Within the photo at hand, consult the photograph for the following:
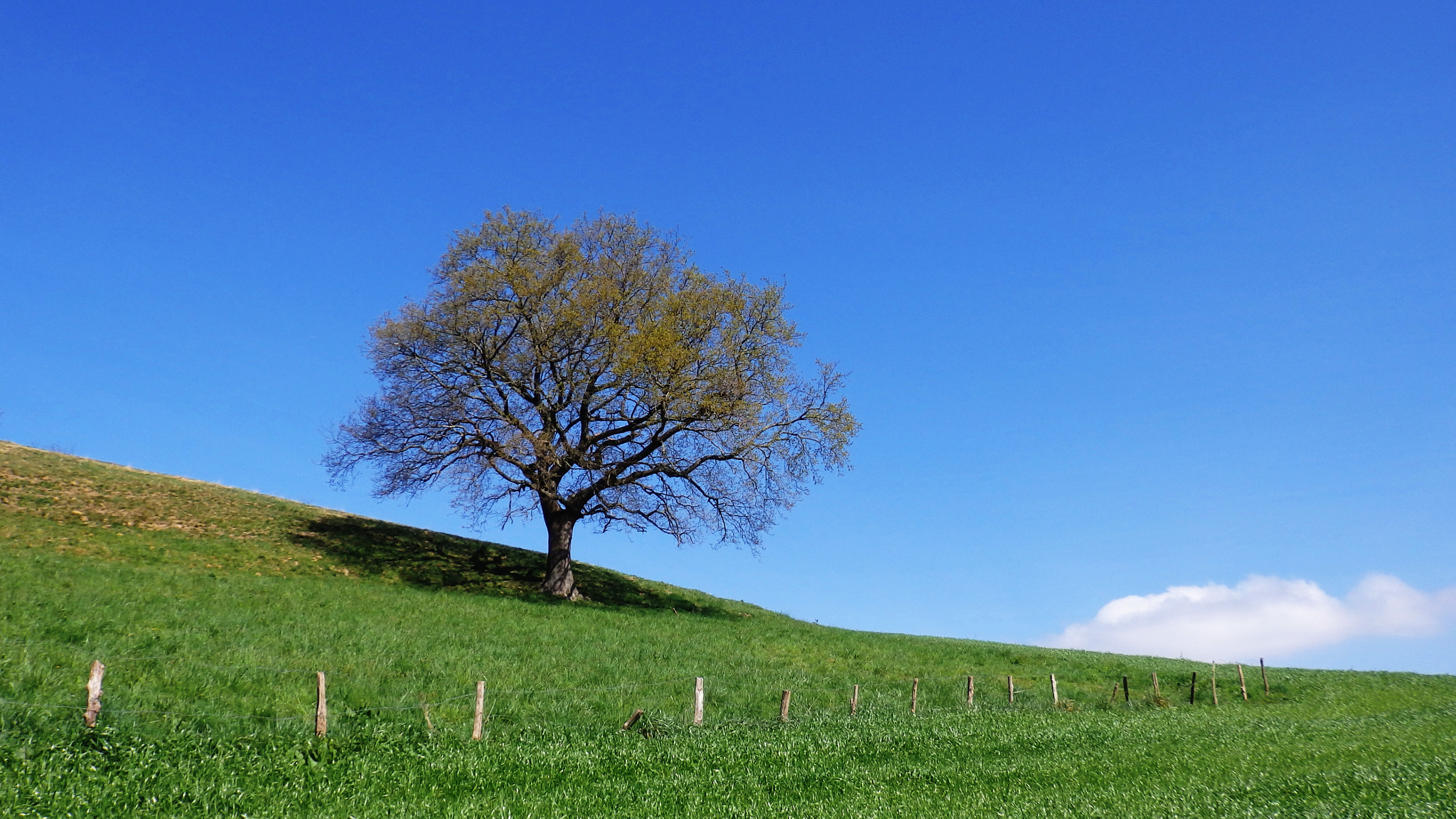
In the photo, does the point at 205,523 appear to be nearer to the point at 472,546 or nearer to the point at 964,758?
the point at 472,546

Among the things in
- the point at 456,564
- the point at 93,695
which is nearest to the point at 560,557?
→ the point at 456,564

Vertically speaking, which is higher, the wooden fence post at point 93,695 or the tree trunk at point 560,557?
the tree trunk at point 560,557

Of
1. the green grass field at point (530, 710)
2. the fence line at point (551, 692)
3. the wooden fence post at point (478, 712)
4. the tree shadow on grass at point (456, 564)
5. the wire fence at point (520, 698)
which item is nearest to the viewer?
the green grass field at point (530, 710)

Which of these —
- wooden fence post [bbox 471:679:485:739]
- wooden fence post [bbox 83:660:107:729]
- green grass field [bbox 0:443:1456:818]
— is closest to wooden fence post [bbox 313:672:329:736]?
green grass field [bbox 0:443:1456:818]

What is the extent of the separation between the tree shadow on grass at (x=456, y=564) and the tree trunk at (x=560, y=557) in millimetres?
798

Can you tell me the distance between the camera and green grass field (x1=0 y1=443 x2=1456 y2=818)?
13.5m

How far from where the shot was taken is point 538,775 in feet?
48.4

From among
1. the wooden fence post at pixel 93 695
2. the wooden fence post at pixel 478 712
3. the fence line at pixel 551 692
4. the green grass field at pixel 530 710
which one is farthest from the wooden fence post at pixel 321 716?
the wooden fence post at pixel 93 695

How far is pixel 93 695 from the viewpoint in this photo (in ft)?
48.2

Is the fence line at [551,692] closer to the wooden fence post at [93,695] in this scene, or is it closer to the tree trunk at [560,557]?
the wooden fence post at [93,695]

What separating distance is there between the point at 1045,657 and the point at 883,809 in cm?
3057

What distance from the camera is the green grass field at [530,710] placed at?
13516 mm

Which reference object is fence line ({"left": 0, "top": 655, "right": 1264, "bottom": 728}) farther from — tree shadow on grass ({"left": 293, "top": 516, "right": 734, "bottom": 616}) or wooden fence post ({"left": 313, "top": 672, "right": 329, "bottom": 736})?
tree shadow on grass ({"left": 293, "top": 516, "right": 734, "bottom": 616})

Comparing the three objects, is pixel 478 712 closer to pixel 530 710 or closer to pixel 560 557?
pixel 530 710
